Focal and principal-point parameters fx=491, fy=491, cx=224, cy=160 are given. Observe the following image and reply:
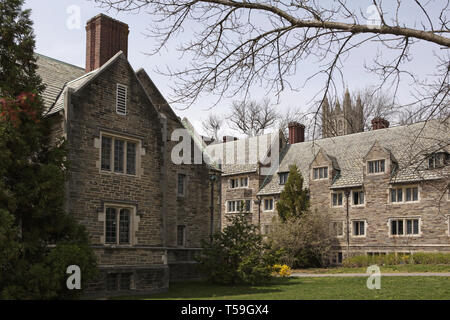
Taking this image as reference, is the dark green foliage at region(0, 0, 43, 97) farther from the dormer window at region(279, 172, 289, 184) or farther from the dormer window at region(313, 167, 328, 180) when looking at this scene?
the dormer window at region(279, 172, 289, 184)

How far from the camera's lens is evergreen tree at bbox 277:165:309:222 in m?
34.7

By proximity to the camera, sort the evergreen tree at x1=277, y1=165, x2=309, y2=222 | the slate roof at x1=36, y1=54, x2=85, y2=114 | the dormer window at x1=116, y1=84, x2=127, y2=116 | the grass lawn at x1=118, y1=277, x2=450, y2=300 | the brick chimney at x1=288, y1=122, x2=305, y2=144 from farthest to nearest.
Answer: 1. the brick chimney at x1=288, y1=122, x2=305, y2=144
2. the evergreen tree at x1=277, y1=165, x2=309, y2=222
3. the slate roof at x1=36, y1=54, x2=85, y2=114
4. the dormer window at x1=116, y1=84, x2=127, y2=116
5. the grass lawn at x1=118, y1=277, x2=450, y2=300

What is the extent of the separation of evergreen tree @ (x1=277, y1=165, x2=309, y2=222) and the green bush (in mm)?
4997

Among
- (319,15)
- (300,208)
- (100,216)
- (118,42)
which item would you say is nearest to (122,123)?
(100,216)

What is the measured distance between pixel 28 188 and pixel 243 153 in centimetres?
3289

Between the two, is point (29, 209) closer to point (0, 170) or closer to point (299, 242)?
point (0, 170)

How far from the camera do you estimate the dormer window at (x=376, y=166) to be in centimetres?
3338

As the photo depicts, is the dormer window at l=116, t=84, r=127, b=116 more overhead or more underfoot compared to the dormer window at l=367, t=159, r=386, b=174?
more overhead

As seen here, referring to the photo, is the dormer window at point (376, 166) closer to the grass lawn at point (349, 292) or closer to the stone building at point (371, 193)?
the stone building at point (371, 193)

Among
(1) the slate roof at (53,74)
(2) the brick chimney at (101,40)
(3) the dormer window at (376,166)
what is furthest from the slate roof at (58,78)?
(3) the dormer window at (376,166)

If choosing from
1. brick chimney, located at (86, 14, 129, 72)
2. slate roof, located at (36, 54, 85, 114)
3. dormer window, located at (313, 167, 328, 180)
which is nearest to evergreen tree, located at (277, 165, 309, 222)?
dormer window, located at (313, 167, 328, 180)
